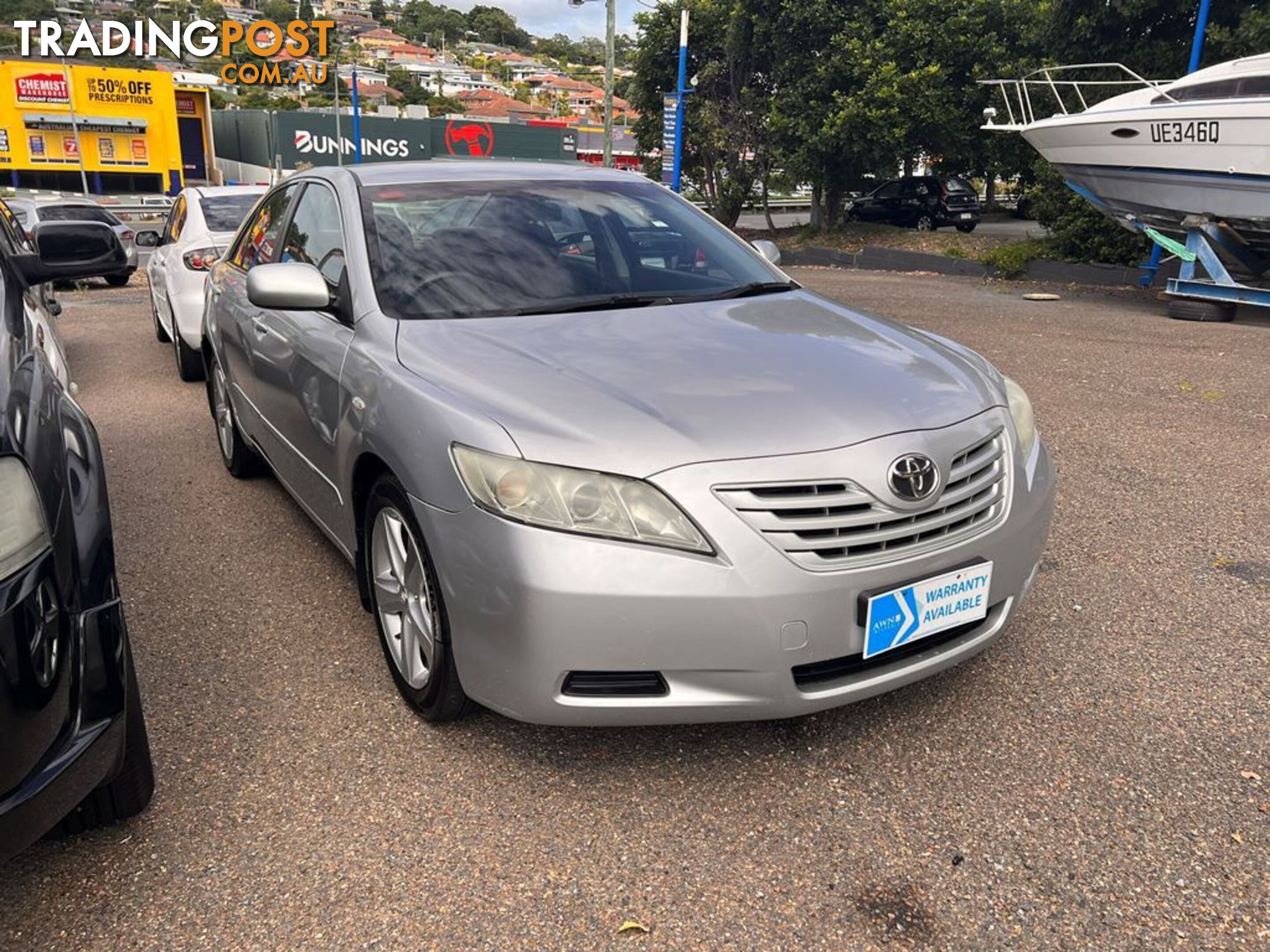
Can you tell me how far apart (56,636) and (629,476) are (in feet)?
3.82

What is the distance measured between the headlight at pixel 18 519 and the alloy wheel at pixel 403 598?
94 centimetres

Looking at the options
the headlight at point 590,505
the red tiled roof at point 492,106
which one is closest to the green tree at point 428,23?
the red tiled roof at point 492,106

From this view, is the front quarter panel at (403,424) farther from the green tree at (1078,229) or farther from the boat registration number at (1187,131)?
the green tree at (1078,229)

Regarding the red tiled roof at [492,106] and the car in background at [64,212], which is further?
the red tiled roof at [492,106]

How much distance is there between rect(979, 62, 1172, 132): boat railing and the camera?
12688 millimetres

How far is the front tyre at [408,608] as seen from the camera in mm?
2529

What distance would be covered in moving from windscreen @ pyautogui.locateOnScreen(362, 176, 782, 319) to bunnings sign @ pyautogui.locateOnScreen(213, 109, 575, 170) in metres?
43.9

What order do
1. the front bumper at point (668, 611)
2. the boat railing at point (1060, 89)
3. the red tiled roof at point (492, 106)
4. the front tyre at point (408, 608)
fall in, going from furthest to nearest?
the red tiled roof at point (492, 106) < the boat railing at point (1060, 89) < the front tyre at point (408, 608) < the front bumper at point (668, 611)

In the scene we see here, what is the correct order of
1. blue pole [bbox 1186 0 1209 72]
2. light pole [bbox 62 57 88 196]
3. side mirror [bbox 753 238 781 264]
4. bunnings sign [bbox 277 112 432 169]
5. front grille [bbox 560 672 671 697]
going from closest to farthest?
front grille [bbox 560 672 671 697], side mirror [bbox 753 238 781 264], blue pole [bbox 1186 0 1209 72], light pole [bbox 62 57 88 196], bunnings sign [bbox 277 112 432 169]

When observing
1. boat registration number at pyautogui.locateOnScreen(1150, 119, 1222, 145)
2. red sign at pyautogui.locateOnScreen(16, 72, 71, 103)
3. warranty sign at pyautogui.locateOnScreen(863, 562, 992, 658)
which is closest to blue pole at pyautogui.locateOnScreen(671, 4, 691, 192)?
boat registration number at pyautogui.locateOnScreen(1150, 119, 1222, 145)

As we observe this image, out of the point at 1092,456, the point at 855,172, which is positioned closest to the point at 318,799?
the point at 1092,456

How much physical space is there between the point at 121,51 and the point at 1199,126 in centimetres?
5070

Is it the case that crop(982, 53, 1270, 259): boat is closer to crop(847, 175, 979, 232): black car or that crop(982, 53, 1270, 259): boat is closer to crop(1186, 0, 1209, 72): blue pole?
crop(1186, 0, 1209, 72): blue pole

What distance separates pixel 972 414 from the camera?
8.64 ft
